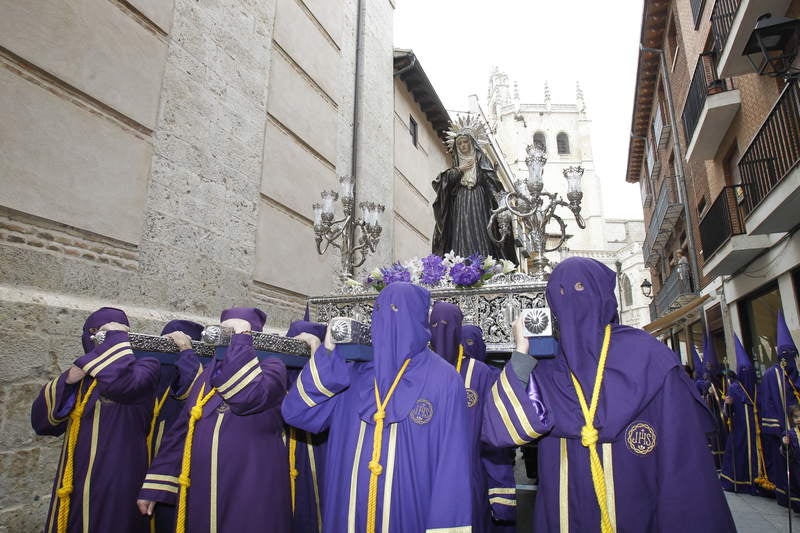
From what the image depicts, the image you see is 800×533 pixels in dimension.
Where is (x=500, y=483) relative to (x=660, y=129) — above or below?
below

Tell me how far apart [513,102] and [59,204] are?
5105cm

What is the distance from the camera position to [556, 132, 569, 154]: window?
5056 centimetres

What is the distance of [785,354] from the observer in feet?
20.4

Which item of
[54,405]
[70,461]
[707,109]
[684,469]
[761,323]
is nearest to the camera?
[684,469]

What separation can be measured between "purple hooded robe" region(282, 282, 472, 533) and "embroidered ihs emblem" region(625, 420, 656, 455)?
0.70 metres

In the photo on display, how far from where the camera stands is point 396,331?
2445 mm

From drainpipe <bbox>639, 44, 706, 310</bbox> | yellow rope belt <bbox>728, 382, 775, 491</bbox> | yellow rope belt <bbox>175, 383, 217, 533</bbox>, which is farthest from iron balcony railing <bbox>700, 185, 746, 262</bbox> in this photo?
yellow rope belt <bbox>175, 383, 217, 533</bbox>

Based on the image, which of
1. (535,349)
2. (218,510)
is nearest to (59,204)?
(218,510)

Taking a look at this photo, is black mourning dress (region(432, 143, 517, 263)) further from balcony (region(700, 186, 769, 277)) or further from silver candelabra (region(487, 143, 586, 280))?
balcony (region(700, 186, 769, 277))

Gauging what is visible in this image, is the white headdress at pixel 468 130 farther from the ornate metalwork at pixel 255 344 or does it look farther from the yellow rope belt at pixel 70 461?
the yellow rope belt at pixel 70 461

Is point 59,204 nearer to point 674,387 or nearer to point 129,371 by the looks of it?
point 129,371

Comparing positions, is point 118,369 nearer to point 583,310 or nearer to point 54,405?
point 54,405

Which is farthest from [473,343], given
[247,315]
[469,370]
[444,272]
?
[247,315]

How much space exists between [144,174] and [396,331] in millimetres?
3961
